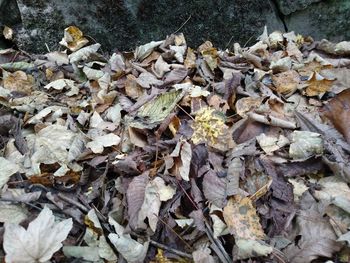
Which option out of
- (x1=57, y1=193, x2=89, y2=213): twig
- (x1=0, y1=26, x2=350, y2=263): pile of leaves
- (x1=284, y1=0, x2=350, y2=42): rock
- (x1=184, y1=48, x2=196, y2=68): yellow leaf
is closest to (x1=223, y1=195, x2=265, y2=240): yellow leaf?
(x1=0, y1=26, x2=350, y2=263): pile of leaves

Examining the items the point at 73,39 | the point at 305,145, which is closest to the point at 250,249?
the point at 305,145

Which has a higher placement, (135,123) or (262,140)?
(135,123)

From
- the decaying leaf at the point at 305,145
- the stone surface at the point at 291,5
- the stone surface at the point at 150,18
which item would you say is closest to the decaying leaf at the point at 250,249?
the decaying leaf at the point at 305,145

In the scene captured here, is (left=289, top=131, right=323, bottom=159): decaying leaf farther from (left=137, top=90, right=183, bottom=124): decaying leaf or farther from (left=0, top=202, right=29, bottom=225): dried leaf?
(left=0, top=202, right=29, bottom=225): dried leaf

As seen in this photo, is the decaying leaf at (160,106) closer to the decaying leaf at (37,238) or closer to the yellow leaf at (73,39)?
the decaying leaf at (37,238)

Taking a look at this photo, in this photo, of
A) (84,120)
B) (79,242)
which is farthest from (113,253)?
(84,120)

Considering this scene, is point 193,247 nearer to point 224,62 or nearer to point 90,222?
point 90,222

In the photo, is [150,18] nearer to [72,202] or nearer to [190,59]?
[190,59]
